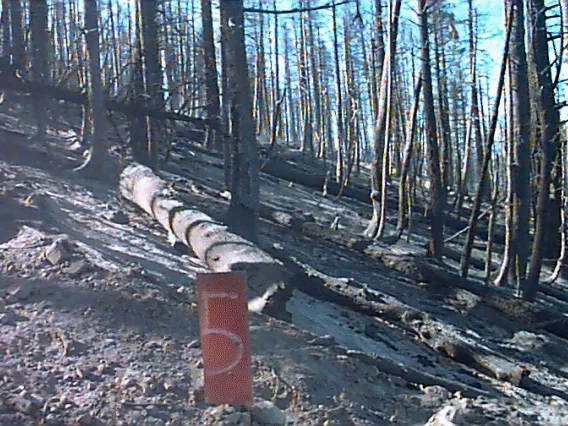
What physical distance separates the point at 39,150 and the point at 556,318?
8.63m

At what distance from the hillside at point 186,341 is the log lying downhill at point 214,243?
0.19m

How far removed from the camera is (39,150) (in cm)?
1347

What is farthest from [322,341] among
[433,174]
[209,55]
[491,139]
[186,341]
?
[209,55]

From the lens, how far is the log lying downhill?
264 inches

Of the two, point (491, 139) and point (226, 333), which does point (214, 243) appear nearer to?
point (226, 333)

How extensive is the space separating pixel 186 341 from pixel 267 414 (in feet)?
3.49

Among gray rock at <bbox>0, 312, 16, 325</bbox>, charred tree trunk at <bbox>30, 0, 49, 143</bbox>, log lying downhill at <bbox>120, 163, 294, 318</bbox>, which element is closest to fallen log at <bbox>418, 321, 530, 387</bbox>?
log lying downhill at <bbox>120, 163, 294, 318</bbox>

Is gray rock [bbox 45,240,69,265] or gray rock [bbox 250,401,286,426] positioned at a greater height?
gray rock [bbox 45,240,69,265]

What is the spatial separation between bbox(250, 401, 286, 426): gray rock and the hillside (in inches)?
0.5

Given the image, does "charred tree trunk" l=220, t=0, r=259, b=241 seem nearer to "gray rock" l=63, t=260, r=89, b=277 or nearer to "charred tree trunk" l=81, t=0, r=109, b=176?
"charred tree trunk" l=81, t=0, r=109, b=176

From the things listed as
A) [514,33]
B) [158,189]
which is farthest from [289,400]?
[514,33]

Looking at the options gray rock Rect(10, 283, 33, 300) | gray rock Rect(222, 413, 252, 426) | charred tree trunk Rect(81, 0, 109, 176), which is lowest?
gray rock Rect(222, 413, 252, 426)

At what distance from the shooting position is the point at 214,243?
25.2ft

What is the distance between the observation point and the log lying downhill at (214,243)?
6.70 m
